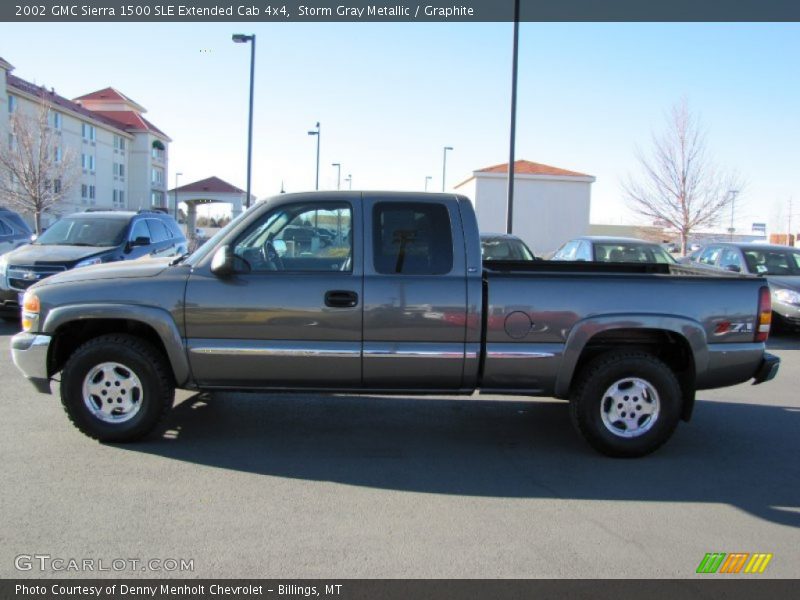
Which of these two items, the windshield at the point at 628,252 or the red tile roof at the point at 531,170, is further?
A: the red tile roof at the point at 531,170

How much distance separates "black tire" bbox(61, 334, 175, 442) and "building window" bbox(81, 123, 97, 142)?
5708cm

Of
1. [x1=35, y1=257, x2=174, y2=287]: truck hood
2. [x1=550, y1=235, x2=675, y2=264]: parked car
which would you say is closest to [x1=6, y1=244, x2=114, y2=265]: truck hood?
[x1=35, y1=257, x2=174, y2=287]: truck hood

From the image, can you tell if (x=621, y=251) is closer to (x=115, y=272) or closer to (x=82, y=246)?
(x=82, y=246)

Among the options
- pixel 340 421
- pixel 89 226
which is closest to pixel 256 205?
pixel 340 421

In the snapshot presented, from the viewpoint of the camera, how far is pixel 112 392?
16.5 ft

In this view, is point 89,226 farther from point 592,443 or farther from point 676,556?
point 676,556

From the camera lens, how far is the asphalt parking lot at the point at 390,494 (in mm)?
3494

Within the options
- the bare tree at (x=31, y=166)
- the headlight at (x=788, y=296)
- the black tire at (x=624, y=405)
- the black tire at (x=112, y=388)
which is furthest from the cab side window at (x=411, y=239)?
the bare tree at (x=31, y=166)

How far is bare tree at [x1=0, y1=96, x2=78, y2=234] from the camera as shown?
3172 centimetres

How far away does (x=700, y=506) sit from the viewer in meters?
4.24

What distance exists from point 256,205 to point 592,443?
3169mm

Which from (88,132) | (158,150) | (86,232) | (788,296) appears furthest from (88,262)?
(158,150)

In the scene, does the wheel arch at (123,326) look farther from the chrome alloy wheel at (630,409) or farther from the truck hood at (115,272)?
the chrome alloy wheel at (630,409)

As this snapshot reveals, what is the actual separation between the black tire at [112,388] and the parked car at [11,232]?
34.6 feet
